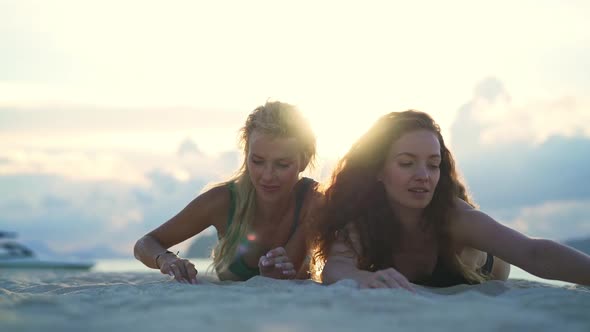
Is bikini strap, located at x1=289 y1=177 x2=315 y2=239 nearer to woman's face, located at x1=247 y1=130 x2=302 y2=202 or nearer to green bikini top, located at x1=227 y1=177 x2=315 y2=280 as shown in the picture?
green bikini top, located at x1=227 y1=177 x2=315 y2=280

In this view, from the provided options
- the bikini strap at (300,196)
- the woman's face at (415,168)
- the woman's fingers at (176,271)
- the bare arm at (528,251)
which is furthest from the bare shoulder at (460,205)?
the woman's fingers at (176,271)

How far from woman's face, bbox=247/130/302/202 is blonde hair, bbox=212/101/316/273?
9cm

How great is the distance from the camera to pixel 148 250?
Result: 529 cm

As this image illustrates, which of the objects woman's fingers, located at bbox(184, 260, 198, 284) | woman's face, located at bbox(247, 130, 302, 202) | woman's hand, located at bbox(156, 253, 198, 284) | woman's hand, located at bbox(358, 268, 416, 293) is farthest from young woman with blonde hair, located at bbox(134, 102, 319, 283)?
woman's hand, located at bbox(358, 268, 416, 293)

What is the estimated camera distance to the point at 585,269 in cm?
400

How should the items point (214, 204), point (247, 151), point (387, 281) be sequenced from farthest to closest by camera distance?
point (214, 204), point (247, 151), point (387, 281)

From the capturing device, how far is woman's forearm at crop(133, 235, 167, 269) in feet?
17.2

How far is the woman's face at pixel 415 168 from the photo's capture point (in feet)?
14.5

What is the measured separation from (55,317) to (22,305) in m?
0.45

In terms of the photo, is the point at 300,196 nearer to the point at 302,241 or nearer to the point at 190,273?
the point at 302,241

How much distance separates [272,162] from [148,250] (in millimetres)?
1254

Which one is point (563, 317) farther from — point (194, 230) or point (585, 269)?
point (194, 230)

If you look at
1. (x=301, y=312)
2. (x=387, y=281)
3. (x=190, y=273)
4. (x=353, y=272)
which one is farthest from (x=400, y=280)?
(x=190, y=273)

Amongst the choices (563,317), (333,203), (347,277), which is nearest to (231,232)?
(333,203)
